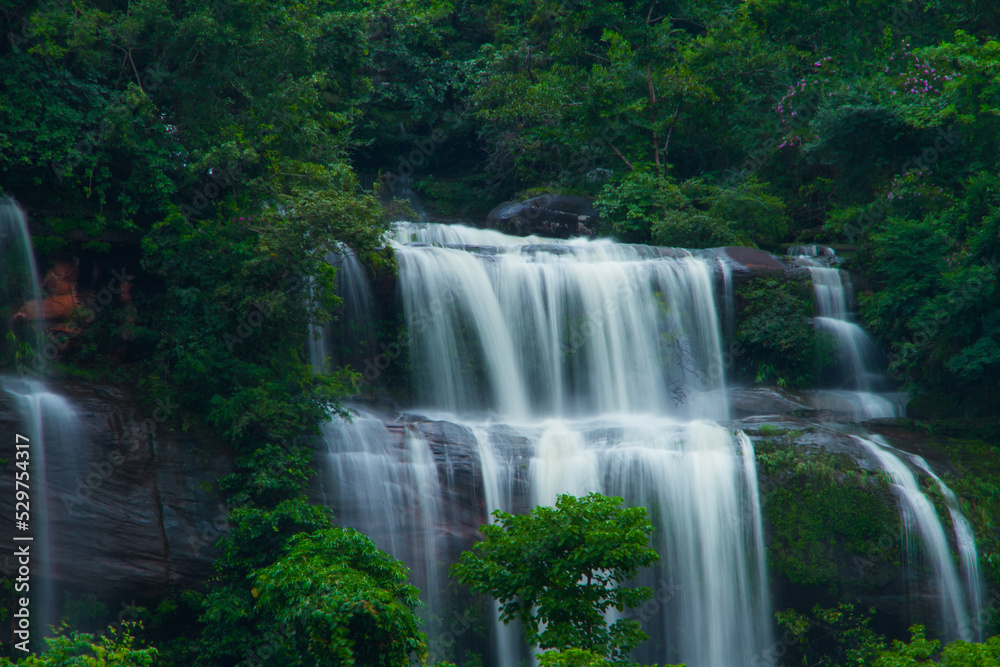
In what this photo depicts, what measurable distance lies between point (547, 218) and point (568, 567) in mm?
17038

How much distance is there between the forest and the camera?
10.8 meters

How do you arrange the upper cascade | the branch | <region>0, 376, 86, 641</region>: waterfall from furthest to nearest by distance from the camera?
1. the branch
2. the upper cascade
3. <region>0, 376, 86, 641</region>: waterfall

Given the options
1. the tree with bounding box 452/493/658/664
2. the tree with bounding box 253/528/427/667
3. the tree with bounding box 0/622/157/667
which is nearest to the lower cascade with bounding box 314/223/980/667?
the tree with bounding box 253/528/427/667

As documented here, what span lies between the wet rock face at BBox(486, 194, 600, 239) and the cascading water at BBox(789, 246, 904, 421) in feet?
21.9

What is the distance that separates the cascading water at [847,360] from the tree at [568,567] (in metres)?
11.1

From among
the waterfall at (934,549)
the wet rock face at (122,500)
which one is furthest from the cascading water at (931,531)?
the wet rock face at (122,500)

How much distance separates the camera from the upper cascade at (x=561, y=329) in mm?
17422

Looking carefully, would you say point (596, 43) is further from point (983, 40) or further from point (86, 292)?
point (86, 292)

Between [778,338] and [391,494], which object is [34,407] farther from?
[778,338]

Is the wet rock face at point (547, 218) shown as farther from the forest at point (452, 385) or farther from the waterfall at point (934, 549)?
the waterfall at point (934, 549)

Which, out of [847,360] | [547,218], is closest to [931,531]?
[847,360]

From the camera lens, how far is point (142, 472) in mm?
11945

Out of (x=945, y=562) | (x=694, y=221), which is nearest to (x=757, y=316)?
(x=694, y=221)

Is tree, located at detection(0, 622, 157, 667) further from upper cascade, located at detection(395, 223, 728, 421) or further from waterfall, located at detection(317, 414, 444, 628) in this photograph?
upper cascade, located at detection(395, 223, 728, 421)
